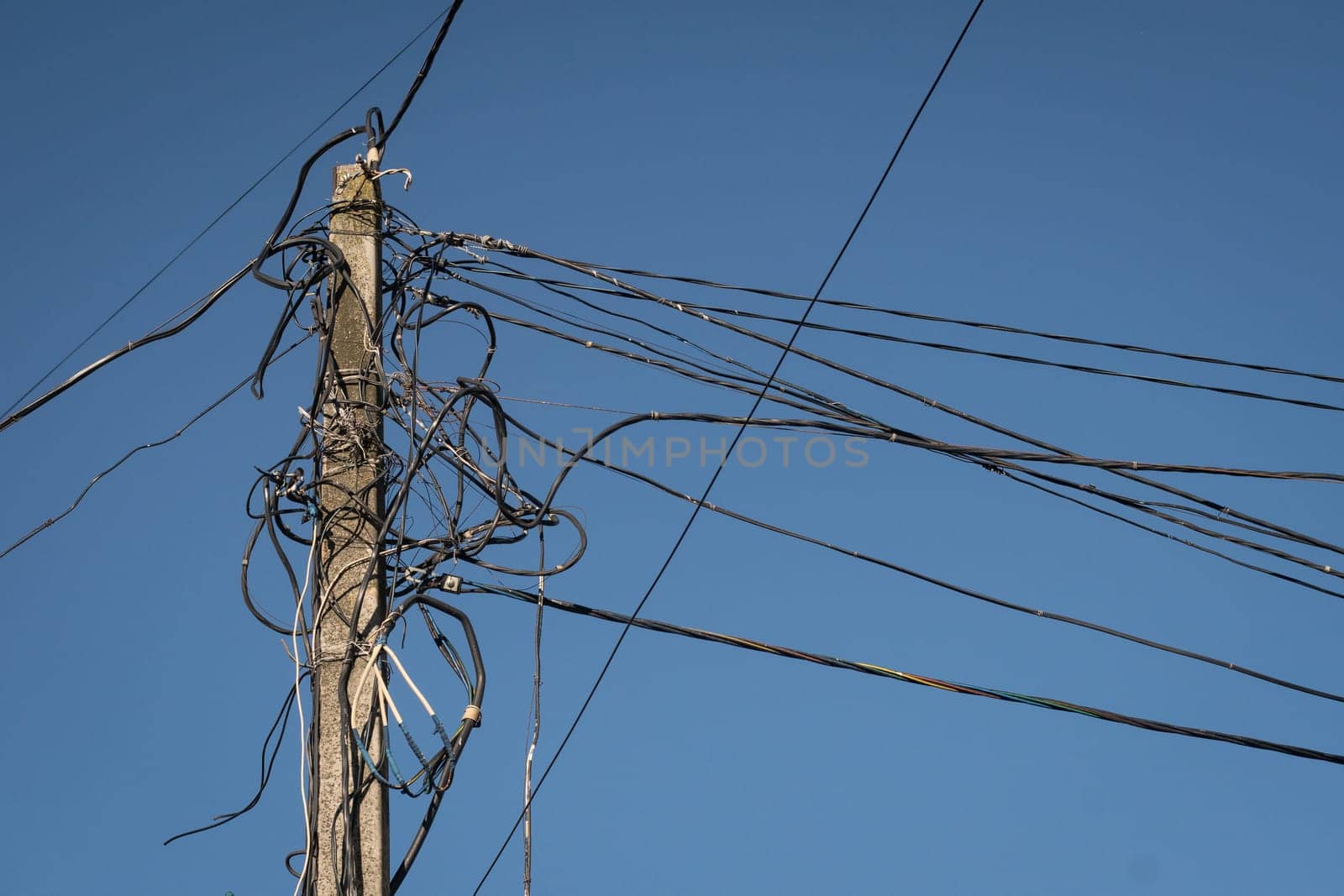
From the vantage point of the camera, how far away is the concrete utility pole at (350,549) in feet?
18.5

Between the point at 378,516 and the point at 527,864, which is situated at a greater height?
the point at 378,516

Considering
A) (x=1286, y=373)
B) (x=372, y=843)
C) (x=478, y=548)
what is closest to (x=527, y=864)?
(x=372, y=843)

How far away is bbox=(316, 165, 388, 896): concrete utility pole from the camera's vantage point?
18.5ft

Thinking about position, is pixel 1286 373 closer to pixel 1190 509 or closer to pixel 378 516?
pixel 1190 509

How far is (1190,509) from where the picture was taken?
6.84 metres

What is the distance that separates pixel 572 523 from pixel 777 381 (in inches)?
51.9

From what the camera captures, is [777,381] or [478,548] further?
[777,381]

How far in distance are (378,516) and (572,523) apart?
34.4 inches

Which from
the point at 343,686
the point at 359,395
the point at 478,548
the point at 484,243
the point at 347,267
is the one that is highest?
the point at 484,243

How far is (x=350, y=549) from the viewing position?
240 inches

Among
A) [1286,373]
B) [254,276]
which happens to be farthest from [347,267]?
[1286,373]

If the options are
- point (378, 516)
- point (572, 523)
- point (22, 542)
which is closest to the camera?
point (378, 516)

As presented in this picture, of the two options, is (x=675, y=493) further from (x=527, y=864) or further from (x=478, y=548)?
(x=527, y=864)

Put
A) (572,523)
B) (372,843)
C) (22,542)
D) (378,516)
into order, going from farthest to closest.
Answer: (22,542), (572,523), (378,516), (372,843)
